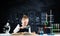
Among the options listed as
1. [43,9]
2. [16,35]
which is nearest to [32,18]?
[43,9]

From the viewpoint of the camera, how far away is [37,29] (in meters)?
2.23

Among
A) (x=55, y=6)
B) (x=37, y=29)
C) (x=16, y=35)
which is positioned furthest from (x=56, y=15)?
(x=16, y=35)

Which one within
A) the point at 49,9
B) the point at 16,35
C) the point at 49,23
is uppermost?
the point at 49,9

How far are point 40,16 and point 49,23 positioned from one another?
0.56ft

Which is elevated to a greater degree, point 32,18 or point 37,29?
point 32,18

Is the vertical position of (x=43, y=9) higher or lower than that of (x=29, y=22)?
higher

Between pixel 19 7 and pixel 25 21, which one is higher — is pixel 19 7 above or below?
above

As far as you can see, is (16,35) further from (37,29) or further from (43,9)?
(43,9)

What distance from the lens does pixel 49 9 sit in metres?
2.22

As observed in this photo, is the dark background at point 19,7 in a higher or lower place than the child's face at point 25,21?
higher

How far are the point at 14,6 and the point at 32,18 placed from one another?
0.33m

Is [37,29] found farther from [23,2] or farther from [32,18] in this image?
[23,2]

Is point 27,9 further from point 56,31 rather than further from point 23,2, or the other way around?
point 56,31

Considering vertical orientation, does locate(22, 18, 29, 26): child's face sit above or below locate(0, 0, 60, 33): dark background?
below
